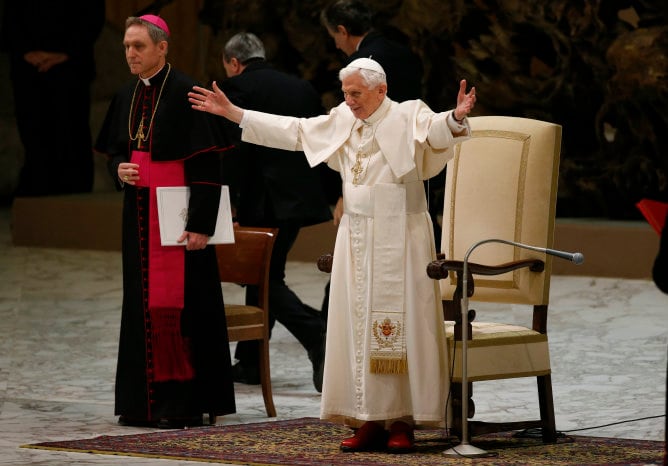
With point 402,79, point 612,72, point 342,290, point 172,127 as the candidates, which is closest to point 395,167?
point 342,290

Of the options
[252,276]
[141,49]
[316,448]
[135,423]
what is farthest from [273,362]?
[316,448]

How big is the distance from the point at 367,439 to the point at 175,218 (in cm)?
135

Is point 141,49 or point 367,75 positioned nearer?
point 367,75

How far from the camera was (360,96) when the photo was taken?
5.98m

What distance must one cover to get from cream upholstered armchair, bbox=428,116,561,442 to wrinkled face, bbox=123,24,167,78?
1.32 meters

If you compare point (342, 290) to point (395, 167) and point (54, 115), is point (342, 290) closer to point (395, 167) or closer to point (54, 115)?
point (395, 167)

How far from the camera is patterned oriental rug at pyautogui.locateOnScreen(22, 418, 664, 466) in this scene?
573 cm

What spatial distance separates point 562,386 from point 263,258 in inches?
65.1

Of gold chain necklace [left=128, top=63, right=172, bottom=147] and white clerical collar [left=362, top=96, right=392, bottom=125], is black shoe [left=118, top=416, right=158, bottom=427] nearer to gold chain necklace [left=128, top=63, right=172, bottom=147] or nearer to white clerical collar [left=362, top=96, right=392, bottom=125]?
gold chain necklace [left=128, top=63, right=172, bottom=147]

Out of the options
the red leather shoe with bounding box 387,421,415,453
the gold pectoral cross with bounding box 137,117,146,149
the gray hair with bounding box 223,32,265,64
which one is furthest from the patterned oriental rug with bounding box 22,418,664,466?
the gray hair with bounding box 223,32,265,64

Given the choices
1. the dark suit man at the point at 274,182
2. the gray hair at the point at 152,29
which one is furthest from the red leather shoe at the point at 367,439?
the gray hair at the point at 152,29

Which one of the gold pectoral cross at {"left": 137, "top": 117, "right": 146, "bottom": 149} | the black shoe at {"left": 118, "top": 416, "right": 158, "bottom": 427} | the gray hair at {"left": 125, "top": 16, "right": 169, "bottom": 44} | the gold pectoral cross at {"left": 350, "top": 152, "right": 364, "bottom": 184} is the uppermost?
the gray hair at {"left": 125, "top": 16, "right": 169, "bottom": 44}

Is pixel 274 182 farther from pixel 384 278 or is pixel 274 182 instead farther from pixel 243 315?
pixel 384 278

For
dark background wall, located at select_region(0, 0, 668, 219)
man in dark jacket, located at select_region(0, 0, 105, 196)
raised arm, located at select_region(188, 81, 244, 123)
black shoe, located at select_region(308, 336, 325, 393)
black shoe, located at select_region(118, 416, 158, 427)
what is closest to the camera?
raised arm, located at select_region(188, 81, 244, 123)
